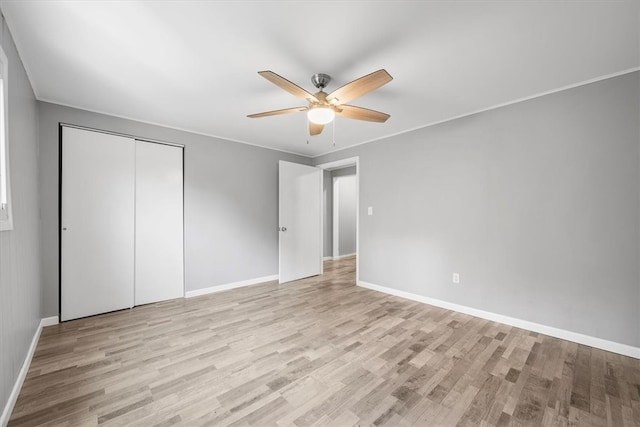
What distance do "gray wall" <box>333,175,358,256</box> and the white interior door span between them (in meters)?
1.86

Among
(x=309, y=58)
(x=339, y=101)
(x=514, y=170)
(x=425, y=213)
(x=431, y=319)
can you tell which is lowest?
(x=431, y=319)

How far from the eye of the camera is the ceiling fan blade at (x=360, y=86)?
1.65 m

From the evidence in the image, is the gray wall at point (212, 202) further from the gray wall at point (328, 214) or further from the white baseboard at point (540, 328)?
the white baseboard at point (540, 328)

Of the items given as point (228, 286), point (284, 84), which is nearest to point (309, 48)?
point (284, 84)

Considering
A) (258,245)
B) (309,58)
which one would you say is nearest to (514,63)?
(309,58)

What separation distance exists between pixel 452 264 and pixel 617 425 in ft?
5.90

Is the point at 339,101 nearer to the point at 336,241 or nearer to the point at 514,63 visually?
the point at 514,63

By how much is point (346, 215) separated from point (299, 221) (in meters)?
2.53

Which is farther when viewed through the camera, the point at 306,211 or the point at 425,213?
the point at 306,211

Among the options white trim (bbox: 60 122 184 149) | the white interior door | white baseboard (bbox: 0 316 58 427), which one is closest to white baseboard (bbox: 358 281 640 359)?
the white interior door

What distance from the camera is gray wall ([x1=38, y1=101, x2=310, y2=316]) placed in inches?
107

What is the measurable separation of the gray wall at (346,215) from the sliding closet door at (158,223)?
13.1ft

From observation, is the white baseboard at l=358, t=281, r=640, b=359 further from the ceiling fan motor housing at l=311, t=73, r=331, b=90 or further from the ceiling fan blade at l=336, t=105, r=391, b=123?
the ceiling fan motor housing at l=311, t=73, r=331, b=90

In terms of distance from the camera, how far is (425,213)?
341 centimetres
